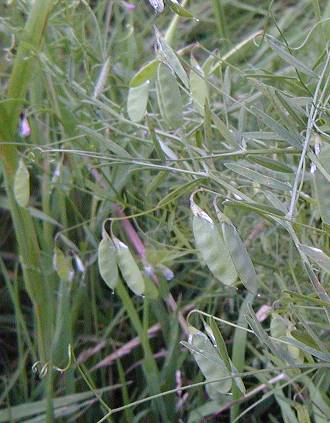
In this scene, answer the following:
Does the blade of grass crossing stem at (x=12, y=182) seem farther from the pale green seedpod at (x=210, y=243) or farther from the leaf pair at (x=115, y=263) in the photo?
the pale green seedpod at (x=210, y=243)

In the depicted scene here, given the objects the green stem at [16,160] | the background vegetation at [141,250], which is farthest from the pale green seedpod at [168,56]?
the green stem at [16,160]

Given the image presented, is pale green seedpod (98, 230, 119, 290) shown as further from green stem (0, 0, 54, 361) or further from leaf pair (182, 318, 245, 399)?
green stem (0, 0, 54, 361)

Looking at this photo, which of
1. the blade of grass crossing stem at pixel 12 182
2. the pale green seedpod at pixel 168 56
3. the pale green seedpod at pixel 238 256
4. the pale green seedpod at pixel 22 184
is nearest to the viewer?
the pale green seedpod at pixel 238 256

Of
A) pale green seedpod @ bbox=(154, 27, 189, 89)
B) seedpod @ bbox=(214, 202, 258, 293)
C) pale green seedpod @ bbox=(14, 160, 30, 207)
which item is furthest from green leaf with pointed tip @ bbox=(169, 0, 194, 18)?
pale green seedpod @ bbox=(14, 160, 30, 207)

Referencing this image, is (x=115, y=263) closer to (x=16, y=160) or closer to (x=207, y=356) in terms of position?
(x=207, y=356)

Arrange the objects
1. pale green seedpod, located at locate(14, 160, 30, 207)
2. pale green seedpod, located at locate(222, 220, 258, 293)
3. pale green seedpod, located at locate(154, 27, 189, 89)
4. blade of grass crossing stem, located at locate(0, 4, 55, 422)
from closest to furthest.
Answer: pale green seedpod, located at locate(222, 220, 258, 293)
pale green seedpod, located at locate(154, 27, 189, 89)
pale green seedpod, located at locate(14, 160, 30, 207)
blade of grass crossing stem, located at locate(0, 4, 55, 422)

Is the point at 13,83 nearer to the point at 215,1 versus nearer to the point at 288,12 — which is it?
the point at 215,1
